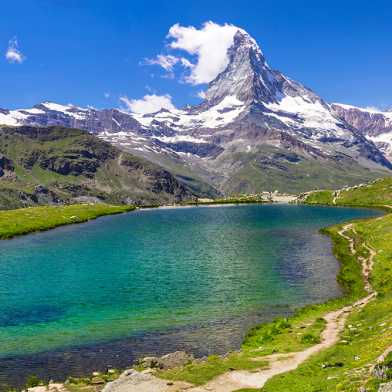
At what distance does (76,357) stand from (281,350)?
23.7m

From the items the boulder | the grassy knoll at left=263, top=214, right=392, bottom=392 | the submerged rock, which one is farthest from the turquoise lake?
the boulder

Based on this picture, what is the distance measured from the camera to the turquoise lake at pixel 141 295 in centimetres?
5997

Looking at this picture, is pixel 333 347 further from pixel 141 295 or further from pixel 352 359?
pixel 141 295

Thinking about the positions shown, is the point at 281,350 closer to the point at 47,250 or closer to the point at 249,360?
the point at 249,360

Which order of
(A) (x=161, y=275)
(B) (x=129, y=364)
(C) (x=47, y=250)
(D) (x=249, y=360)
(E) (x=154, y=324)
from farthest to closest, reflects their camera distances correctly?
1. (C) (x=47, y=250)
2. (A) (x=161, y=275)
3. (E) (x=154, y=324)
4. (B) (x=129, y=364)
5. (D) (x=249, y=360)

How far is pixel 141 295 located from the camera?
281 feet

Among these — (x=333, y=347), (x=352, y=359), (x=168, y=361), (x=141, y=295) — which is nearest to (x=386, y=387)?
(x=352, y=359)

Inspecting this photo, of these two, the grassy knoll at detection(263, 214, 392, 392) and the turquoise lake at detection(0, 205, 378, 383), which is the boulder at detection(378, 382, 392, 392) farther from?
the turquoise lake at detection(0, 205, 378, 383)

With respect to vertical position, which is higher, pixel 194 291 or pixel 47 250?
pixel 47 250

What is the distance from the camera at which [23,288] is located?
94188 millimetres

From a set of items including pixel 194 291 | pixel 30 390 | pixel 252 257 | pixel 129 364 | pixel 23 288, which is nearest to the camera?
pixel 30 390

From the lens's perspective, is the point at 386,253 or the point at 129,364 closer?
the point at 129,364

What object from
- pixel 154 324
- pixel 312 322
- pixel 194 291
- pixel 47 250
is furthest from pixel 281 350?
pixel 47 250

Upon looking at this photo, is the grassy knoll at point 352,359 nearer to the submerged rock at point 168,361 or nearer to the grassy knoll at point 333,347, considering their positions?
the grassy knoll at point 333,347
